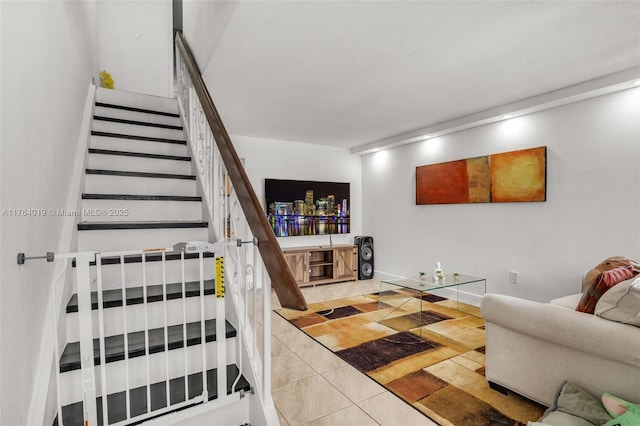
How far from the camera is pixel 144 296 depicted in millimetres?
1400

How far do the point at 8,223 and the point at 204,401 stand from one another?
3.26 feet

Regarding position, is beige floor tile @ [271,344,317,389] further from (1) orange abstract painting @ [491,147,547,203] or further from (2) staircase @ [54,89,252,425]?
(1) orange abstract painting @ [491,147,547,203]

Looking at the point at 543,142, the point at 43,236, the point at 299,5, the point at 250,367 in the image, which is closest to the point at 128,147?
the point at 43,236

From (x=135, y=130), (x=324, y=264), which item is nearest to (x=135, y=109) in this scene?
(x=135, y=130)

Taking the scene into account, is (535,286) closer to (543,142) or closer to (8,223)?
(543,142)

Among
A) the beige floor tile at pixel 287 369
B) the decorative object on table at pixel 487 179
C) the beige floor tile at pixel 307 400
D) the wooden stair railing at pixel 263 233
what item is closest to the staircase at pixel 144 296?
the wooden stair railing at pixel 263 233

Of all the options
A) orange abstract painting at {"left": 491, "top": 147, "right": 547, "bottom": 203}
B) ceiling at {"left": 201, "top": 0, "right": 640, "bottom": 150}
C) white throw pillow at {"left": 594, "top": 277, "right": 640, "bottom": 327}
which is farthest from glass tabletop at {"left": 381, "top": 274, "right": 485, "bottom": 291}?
ceiling at {"left": 201, "top": 0, "right": 640, "bottom": 150}

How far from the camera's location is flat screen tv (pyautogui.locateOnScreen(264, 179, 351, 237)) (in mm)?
5297

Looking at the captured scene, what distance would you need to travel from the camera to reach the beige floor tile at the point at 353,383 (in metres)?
2.20

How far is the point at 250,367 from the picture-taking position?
153cm

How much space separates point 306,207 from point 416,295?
2241 millimetres

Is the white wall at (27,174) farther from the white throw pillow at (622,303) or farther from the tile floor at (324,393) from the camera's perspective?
the white throw pillow at (622,303)

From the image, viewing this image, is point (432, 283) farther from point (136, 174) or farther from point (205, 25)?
point (205, 25)

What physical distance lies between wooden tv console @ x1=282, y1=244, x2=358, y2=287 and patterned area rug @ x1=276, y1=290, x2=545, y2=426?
0.94m
